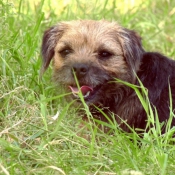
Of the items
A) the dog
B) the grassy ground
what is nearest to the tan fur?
the dog

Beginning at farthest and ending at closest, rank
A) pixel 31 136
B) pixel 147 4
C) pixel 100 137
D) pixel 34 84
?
1. pixel 147 4
2. pixel 34 84
3. pixel 100 137
4. pixel 31 136

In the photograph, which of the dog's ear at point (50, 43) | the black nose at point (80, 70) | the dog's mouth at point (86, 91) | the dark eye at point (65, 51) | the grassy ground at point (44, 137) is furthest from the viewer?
the dog's ear at point (50, 43)

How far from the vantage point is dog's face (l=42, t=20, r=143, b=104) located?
5.35 metres

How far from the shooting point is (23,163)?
4.22 meters

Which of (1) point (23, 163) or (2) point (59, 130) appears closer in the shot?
(1) point (23, 163)

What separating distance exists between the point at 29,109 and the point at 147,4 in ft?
15.0

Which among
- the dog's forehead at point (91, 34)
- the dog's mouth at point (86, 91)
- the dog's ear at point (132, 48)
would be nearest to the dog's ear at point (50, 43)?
the dog's forehead at point (91, 34)

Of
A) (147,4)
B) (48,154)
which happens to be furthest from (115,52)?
(147,4)

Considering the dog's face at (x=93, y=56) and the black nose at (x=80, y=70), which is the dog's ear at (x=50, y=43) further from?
the black nose at (x=80, y=70)

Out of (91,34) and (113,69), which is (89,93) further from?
(91,34)

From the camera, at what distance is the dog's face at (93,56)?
5.35 metres

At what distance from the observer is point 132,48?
5.58m

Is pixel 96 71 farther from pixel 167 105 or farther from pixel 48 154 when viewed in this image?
pixel 48 154

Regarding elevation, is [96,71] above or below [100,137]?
above
